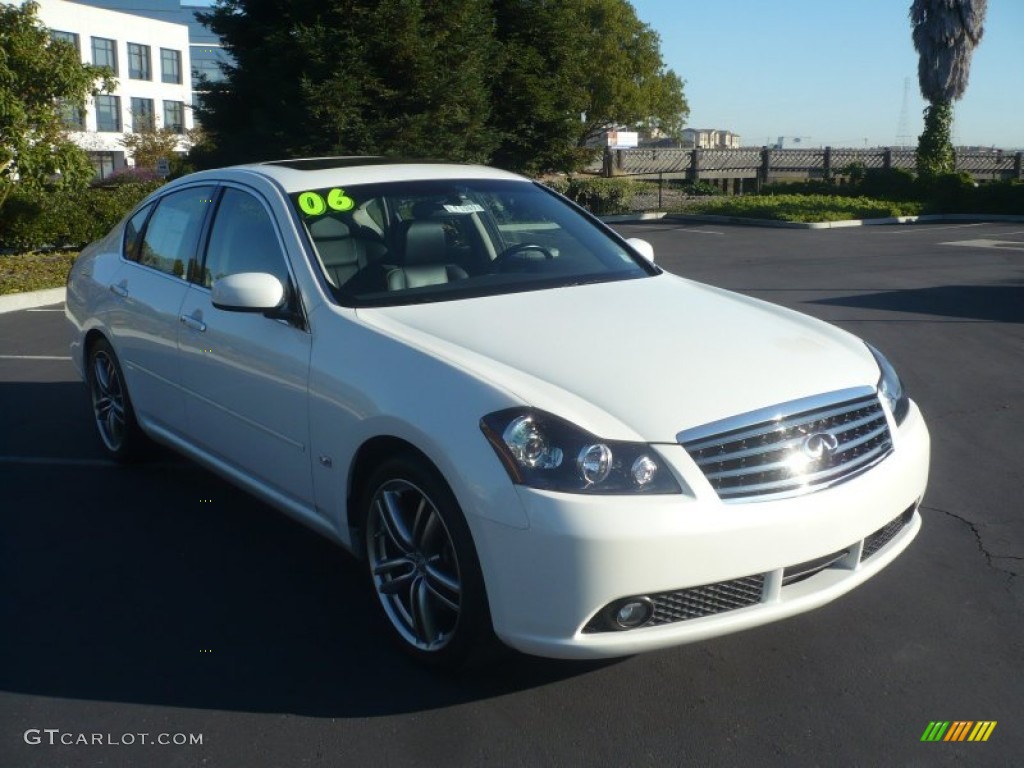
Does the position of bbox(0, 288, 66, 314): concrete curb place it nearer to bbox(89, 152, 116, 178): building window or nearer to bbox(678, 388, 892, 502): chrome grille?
bbox(678, 388, 892, 502): chrome grille

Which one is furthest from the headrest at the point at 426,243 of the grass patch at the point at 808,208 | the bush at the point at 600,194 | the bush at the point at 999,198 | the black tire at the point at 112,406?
the bush at the point at 999,198

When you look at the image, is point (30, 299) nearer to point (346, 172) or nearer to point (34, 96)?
point (34, 96)

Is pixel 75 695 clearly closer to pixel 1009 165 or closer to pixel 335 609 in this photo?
pixel 335 609

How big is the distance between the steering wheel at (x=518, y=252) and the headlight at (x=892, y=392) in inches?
61.2

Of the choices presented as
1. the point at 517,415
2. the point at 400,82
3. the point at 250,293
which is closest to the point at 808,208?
the point at 400,82

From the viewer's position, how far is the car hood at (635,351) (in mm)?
3521

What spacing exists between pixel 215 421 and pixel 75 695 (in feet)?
5.16

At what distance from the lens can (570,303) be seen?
455 centimetres

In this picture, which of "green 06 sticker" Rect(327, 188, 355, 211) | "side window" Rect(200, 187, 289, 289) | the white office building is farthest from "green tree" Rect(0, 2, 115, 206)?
the white office building

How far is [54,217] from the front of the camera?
19.1m

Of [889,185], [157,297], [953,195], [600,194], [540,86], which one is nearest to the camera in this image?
[157,297]

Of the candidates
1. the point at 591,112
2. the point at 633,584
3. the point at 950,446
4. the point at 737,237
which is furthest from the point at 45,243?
the point at 591,112

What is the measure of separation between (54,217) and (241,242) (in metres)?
15.6

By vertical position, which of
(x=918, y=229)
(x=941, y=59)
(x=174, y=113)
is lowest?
(x=918, y=229)
